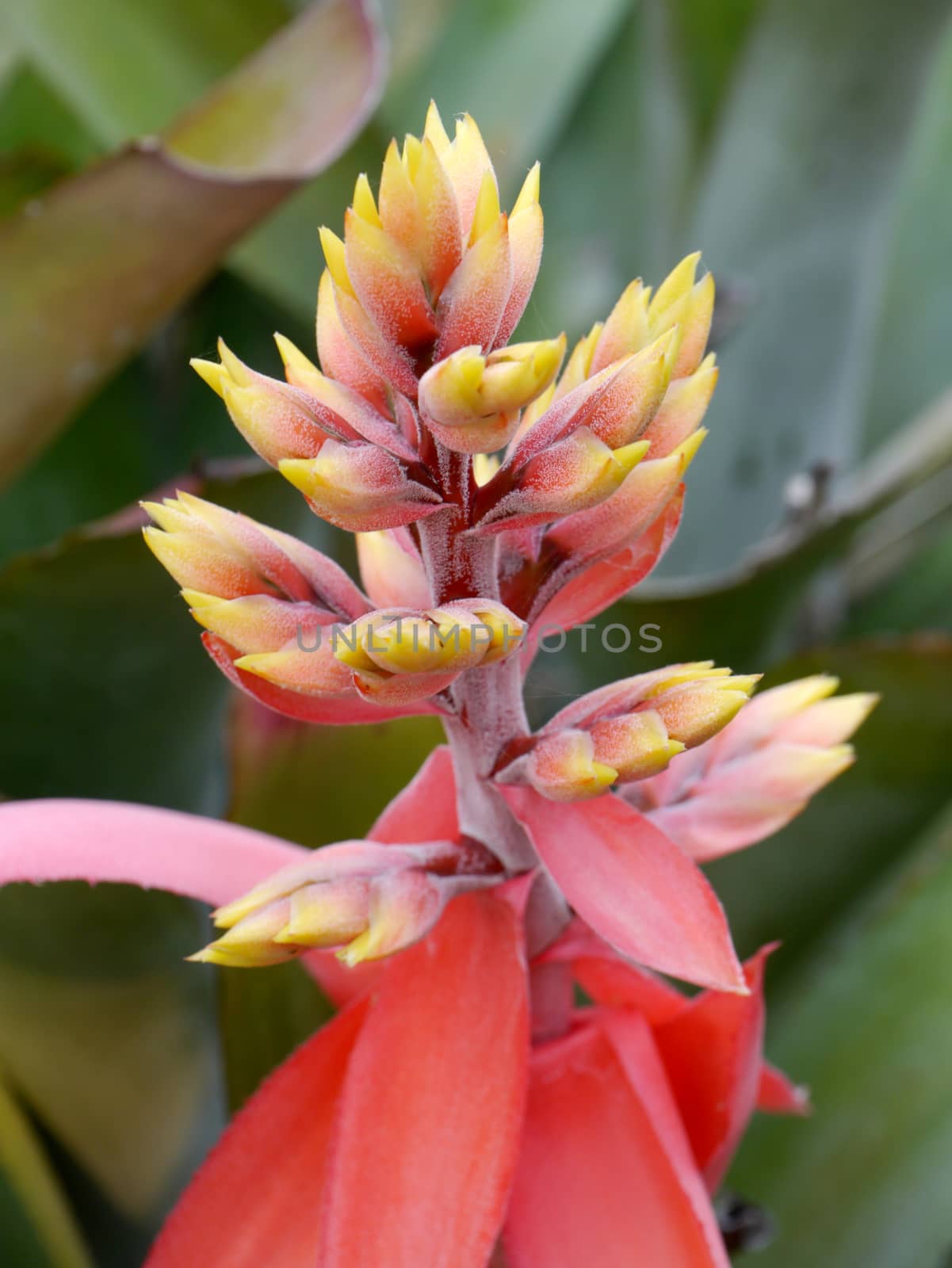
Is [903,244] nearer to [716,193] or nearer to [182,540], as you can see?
[716,193]

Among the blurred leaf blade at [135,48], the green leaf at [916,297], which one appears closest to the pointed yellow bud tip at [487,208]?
the blurred leaf blade at [135,48]

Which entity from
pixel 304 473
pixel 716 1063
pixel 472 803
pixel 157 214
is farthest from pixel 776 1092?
pixel 157 214

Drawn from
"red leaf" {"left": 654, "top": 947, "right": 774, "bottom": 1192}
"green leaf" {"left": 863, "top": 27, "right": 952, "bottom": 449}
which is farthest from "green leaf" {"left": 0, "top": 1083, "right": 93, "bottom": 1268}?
"green leaf" {"left": 863, "top": 27, "right": 952, "bottom": 449}

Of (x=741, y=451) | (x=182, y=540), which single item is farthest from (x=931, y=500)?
(x=182, y=540)

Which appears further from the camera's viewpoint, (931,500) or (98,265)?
(931,500)

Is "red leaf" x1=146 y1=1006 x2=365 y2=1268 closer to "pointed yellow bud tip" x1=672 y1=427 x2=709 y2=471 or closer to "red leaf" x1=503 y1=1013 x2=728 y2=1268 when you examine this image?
"red leaf" x1=503 y1=1013 x2=728 y2=1268

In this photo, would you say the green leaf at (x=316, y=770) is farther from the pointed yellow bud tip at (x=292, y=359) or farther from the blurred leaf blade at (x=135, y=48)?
the blurred leaf blade at (x=135, y=48)

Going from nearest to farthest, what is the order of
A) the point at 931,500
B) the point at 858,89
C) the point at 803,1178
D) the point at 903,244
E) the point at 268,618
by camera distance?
the point at 268,618 < the point at 803,1178 < the point at 858,89 < the point at 931,500 < the point at 903,244

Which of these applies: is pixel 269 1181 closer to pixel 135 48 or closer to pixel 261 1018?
pixel 261 1018
